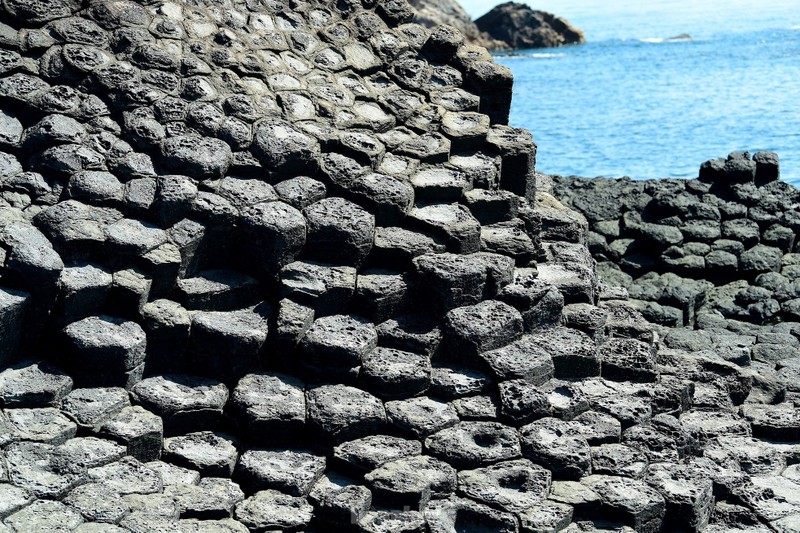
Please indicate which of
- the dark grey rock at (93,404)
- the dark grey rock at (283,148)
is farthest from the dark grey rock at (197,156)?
the dark grey rock at (93,404)

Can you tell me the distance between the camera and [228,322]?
5465 millimetres

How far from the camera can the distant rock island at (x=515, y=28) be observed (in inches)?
1649

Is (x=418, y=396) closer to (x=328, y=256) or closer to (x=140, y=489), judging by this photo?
(x=328, y=256)

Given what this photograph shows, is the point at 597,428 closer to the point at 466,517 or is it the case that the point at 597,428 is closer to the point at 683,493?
the point at 683,493

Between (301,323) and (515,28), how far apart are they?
1523 inches

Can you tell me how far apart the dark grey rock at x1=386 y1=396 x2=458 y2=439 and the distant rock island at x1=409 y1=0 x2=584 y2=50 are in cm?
3710

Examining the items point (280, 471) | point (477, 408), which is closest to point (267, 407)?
point (280, 471)

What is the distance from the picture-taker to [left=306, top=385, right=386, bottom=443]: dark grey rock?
521 cm

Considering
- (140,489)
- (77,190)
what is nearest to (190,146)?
(77,190)

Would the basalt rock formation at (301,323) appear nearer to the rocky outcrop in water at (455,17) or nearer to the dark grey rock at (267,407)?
the dark grey rock at (267,407)

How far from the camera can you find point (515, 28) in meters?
42.7

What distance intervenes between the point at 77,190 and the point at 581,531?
2.96 m

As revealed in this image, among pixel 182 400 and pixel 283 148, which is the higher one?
pixel 283 148

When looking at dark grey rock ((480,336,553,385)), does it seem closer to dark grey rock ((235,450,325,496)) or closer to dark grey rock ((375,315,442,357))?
dark grey rock ((375,315,442,357))
